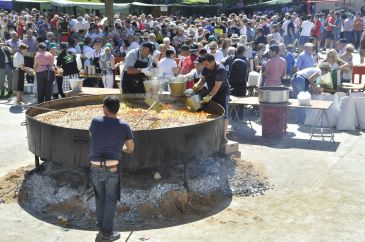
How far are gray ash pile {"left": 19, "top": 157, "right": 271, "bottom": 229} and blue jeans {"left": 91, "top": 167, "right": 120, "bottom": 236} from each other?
2.05 feet

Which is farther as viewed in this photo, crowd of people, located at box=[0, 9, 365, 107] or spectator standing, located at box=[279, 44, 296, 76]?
spectator standing, located at box=[279, 44, 296, 76]

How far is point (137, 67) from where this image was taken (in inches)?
425

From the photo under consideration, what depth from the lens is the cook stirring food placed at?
422 inches

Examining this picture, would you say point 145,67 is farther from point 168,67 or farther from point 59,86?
point 59,86

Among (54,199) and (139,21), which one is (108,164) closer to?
(54,199)

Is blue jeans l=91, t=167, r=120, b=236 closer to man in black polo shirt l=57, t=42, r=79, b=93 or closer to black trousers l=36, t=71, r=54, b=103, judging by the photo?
black trousers l=36, t=71, r=54, b=103

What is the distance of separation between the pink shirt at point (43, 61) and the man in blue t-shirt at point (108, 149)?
738 centimetres

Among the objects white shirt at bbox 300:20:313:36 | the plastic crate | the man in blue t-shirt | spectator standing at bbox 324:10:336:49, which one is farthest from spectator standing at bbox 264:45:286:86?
spectator standing at bbox 324:10:336:49

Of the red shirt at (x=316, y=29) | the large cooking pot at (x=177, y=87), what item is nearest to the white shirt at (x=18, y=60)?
the large cooking pot at (x=177, y=87)

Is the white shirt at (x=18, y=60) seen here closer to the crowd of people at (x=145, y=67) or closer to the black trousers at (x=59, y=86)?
the crowd of people at (x=145, y=67)

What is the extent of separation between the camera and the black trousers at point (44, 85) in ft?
43.1

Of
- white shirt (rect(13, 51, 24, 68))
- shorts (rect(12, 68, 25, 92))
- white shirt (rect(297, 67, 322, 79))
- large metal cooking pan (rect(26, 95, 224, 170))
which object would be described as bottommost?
large metal cooking pan (rect(26, 95, 224, 170))

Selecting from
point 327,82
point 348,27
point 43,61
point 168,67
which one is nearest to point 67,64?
point 43,61

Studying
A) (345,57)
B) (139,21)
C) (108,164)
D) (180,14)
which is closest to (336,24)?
(139,21)
